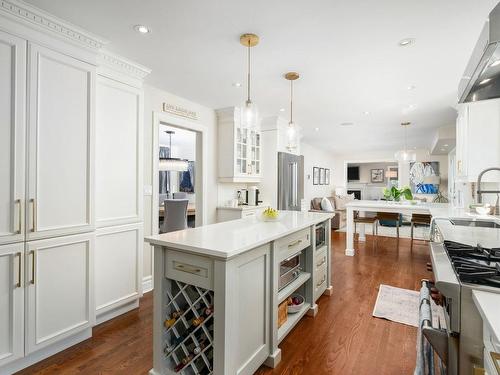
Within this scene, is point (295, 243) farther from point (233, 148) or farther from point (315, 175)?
point (315, 175)

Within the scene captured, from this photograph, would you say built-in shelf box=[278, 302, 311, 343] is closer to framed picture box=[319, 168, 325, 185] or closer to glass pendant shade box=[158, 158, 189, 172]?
glass pendant shade box=[158, 158, 189, 172]

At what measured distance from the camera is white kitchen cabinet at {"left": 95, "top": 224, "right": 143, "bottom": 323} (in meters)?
2.41

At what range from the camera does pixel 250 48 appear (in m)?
2.36

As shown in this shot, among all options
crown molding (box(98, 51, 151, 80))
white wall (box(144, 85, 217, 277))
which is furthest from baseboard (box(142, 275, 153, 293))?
crown molding (box(98, 51, 151, 80))

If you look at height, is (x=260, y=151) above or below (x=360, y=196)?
above

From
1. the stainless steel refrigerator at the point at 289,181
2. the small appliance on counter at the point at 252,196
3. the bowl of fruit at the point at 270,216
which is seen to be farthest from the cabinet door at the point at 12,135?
the stainless steel refrigerator at the point at 289,181

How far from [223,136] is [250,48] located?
199cm

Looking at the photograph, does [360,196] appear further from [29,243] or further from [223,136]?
[29,243]

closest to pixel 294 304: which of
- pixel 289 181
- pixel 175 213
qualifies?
pixel 289 181

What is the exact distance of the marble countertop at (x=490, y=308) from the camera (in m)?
0.63

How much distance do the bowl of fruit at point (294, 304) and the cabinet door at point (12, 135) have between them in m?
2.05

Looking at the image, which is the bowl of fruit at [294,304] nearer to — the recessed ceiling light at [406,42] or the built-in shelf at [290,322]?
the built-in shelf at [290,322]

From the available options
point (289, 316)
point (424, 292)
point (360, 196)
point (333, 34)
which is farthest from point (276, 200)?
point (360, 196)

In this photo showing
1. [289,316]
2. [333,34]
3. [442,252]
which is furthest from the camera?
[289,316]
